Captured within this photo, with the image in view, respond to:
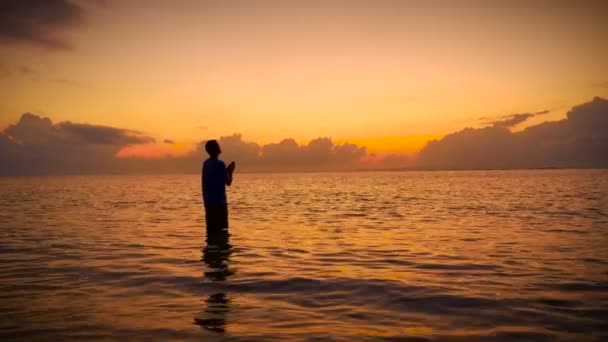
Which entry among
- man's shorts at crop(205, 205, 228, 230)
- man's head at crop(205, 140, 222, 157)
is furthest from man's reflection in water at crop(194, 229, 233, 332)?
man's head at crop(205, 140, 222, 157)

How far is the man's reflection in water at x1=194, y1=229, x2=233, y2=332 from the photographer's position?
5.23 meters

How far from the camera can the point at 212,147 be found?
1112cm

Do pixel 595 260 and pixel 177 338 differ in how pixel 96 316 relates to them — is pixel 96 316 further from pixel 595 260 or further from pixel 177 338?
pixel 595 260

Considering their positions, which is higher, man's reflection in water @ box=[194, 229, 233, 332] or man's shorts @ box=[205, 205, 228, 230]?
man's shorts @ box=[205, 205, 228, 230]

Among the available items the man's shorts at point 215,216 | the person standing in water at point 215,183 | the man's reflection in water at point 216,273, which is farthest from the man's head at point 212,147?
the man's reflection in water at point 216,273

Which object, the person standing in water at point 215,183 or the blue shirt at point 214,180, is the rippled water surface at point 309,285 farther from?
the blue shirt at point 214,180

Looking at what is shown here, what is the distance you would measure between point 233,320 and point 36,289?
166 inches

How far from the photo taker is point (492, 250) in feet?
34.7

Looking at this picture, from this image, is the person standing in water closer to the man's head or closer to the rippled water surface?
the man's head

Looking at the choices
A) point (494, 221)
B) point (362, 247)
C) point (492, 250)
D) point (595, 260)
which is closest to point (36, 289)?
point (362, 247)

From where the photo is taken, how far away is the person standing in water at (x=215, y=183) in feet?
36.7

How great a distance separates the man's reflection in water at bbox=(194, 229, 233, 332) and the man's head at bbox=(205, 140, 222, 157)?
2317mm

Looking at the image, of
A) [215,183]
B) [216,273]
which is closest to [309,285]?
[216,273]

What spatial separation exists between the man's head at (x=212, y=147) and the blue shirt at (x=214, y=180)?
170mm
